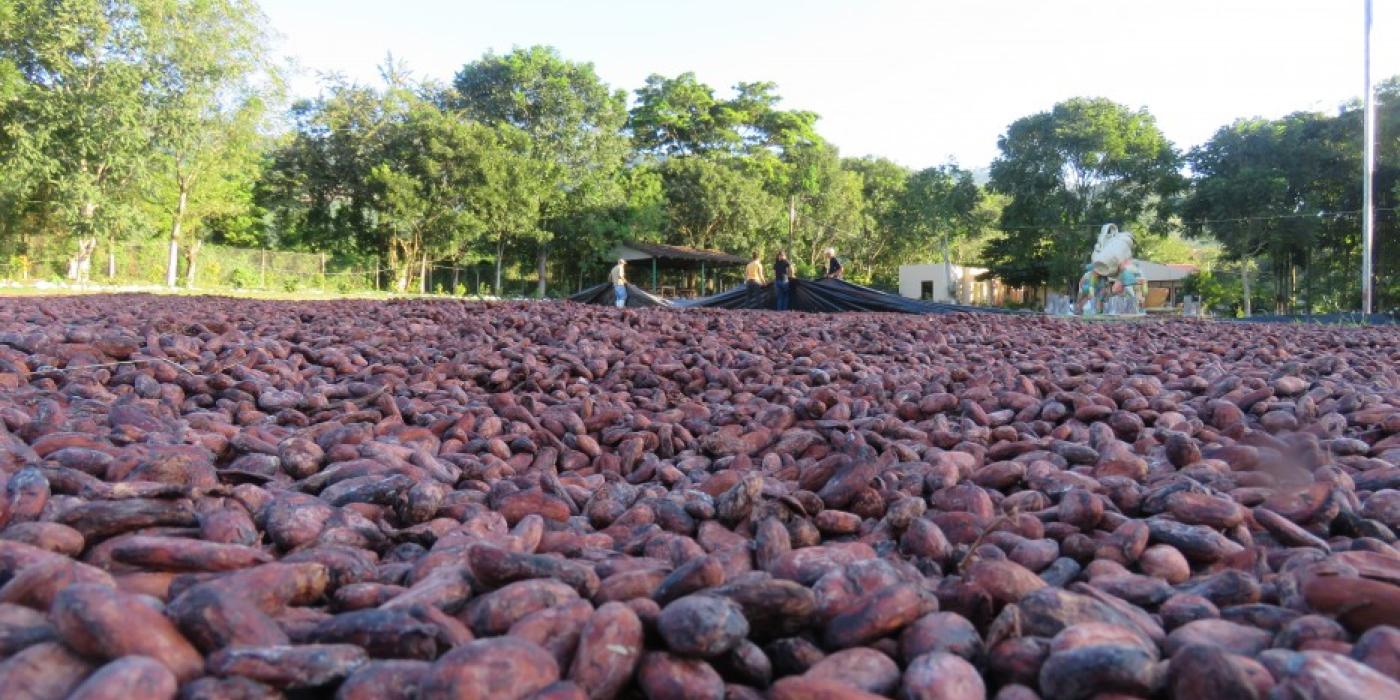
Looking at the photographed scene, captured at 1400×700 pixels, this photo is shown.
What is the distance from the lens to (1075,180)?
31516 millimetres

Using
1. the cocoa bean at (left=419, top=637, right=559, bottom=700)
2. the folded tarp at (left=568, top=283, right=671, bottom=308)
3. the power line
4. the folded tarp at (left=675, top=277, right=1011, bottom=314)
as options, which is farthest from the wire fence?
the cocoa bean at (left=419, top=637, right=559, bottom=700)

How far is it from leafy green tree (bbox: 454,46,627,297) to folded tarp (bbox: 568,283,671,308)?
731 inches

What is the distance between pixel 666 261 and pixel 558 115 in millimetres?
7397

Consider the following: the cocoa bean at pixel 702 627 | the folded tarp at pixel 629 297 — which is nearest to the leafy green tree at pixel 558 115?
the folded tarp at pixel 629 297

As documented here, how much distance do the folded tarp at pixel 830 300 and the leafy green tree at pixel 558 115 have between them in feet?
65.2

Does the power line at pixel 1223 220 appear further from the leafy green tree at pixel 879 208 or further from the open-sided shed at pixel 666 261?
the open-sided shed at pixel 666 261

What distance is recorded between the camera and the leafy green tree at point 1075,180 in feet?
99.0

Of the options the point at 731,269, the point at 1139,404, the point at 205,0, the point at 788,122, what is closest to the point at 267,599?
the point at 1139,404

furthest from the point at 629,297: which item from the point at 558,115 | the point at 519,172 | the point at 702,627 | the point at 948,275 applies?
the point at 948,275

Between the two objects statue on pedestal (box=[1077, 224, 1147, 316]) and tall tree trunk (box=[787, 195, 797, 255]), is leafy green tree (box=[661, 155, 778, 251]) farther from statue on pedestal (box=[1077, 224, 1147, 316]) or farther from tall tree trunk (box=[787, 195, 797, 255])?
statue on pedestal (box=[1077, 224, 1147, 316])

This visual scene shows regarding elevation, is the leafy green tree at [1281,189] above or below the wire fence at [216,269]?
above

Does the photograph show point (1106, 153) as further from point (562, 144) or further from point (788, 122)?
point (562, 144)

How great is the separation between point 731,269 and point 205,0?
21.2 metres

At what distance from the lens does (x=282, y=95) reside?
28.1 metres
